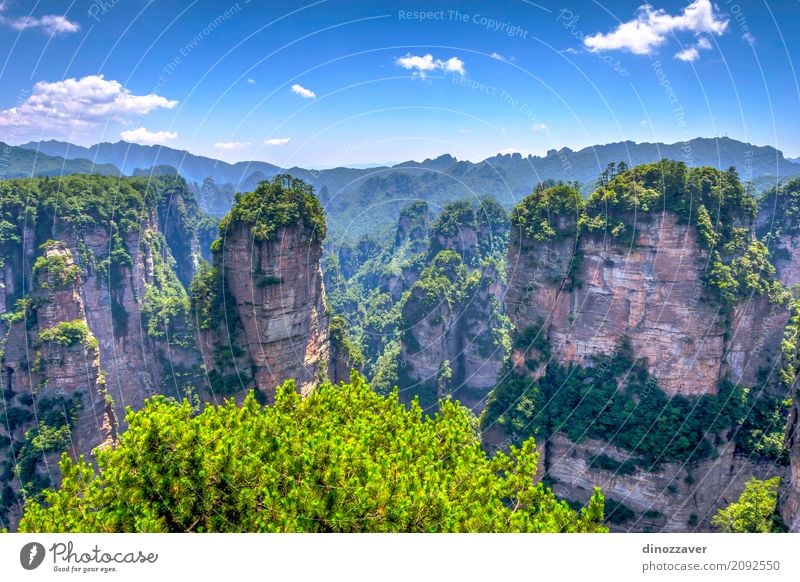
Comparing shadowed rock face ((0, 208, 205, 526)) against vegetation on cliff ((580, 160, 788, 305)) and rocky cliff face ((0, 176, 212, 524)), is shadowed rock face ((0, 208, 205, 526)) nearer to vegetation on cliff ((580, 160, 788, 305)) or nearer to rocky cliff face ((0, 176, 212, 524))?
rocky cliff face ((0, 176, 212, 524))

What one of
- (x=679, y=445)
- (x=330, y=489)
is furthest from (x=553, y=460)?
(x=330, y=489)

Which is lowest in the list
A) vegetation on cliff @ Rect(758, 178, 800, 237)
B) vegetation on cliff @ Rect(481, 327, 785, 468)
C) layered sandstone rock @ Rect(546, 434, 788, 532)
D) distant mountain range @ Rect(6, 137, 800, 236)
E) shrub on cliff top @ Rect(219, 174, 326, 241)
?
layered sandstone rock @ Rect(546, 434, 788, 532)

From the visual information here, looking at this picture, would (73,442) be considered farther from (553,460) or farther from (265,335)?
(553,460)

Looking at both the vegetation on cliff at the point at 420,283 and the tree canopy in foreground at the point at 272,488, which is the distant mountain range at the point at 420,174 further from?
the tree canopy in foreground at the point at 272,488

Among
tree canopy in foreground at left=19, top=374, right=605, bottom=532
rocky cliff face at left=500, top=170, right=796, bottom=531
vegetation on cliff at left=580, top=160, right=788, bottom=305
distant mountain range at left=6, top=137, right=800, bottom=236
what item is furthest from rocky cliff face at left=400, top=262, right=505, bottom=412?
distant mountain range at left=6, top=137, right=800, bottom=236

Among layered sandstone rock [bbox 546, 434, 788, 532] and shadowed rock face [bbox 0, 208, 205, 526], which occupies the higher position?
shadowed rock face [bbox 0, 208, 205, 526]

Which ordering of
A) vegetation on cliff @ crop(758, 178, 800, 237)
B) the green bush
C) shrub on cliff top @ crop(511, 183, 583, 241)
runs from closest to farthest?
the green bush → shrub on cliff top @ crop(511, 183, 583, 241) → vegetation on cliff @ crop(758, 178, 800, 237)
